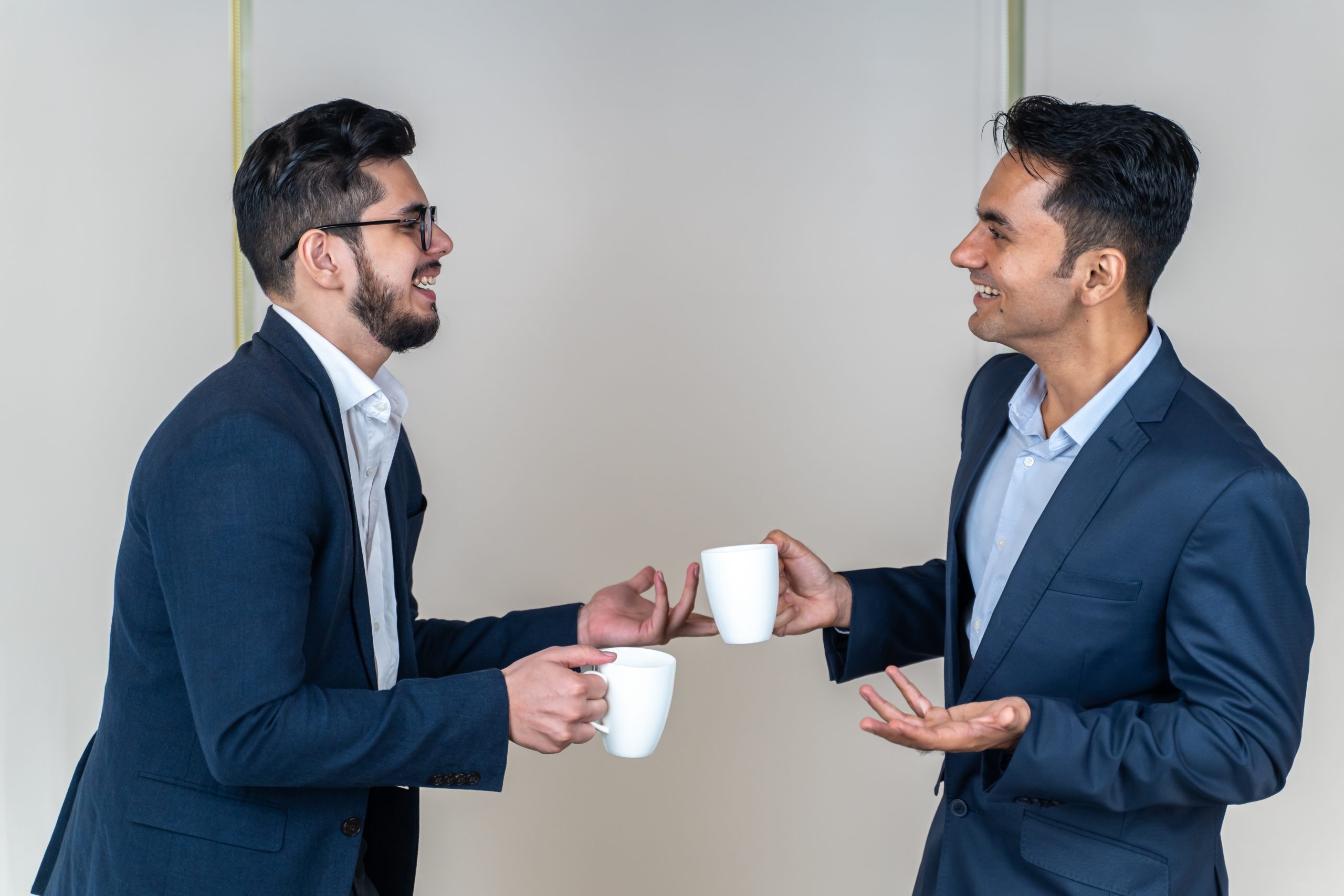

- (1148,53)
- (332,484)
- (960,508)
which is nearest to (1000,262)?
(960,508)

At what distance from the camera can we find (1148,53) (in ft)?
8.70

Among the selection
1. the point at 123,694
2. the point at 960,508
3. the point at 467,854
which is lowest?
the point at 467,854

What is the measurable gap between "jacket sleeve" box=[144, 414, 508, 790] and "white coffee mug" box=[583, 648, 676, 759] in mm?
205

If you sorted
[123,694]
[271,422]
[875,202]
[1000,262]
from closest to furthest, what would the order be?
[271,422] → [123,694] → [1000,262] → [875,202]

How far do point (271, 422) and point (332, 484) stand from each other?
115mm

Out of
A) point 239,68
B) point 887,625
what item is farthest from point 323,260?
point 239,68

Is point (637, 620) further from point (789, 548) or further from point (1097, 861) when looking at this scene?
point (1097, 861)

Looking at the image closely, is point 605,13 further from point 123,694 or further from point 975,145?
point 123,694

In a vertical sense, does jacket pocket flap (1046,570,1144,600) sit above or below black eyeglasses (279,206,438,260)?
below

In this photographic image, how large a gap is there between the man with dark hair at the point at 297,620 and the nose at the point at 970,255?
83 centimetres

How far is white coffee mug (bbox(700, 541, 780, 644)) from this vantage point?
1.65m

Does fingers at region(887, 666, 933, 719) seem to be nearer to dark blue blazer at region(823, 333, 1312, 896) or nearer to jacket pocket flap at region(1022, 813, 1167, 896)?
dark blue blazer at region(823, 333, 1312, 896)

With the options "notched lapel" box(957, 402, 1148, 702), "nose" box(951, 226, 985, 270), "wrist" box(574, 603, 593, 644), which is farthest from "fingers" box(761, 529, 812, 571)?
"nose" box(951, 226, 985, 270)

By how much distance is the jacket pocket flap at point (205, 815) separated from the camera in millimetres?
1411
